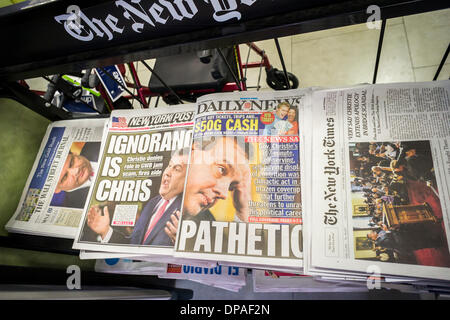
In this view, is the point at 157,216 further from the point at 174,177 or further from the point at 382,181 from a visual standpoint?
the point at 382,181

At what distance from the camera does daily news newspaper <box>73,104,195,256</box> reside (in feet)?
1.66

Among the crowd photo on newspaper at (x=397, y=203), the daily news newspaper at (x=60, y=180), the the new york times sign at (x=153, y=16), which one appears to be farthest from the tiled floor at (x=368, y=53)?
the the new york times sign at (x=153, y=16)

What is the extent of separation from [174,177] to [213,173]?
0.09 metres

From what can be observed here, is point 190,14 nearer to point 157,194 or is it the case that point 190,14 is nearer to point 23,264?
point 157,194

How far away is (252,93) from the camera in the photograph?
568mm

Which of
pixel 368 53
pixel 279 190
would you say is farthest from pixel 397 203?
pixel 368 53

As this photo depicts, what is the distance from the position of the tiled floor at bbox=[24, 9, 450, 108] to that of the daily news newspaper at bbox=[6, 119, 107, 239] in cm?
68

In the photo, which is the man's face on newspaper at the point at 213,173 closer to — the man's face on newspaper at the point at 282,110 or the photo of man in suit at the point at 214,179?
the photo of man in suit at the point at 214,179

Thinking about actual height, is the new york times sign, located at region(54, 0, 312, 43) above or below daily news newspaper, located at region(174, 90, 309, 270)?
above

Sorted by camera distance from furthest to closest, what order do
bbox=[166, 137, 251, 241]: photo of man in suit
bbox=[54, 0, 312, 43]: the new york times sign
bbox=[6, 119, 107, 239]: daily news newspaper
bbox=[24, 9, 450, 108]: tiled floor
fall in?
1. bbox=[24, 9, 450, 108]: tiled floor
2. bbox=[6, 119, 107, 239]: daily news newspaper
3. bbox=[166, 137, 251, 241]: photo of man in suit
4. bbox=[54, 0, 312, 43]: the new york times sign

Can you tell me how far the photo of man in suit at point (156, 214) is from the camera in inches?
19.6

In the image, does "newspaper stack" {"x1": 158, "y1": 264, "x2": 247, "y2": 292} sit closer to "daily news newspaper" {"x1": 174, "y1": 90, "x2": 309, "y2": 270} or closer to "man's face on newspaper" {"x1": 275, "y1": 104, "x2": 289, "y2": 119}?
"daily news newspaper" {"x1": 174, "y1": 90, "x2": 309, "y2": 270}

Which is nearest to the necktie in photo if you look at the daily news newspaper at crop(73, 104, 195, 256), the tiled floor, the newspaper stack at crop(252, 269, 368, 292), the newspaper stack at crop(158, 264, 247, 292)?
the daily news newspaper at crop(73, 104, 195, 256)

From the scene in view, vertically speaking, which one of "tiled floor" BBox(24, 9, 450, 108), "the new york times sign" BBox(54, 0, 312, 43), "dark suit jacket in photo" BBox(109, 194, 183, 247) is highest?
"tiled floor" BBox(24, 9, 450, 108)
